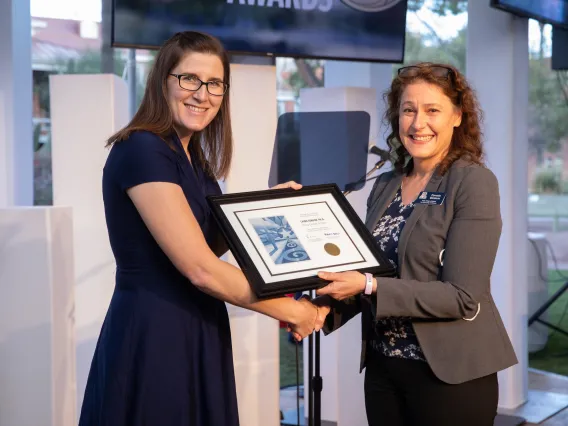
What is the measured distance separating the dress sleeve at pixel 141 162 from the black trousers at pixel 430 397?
31.2 inches

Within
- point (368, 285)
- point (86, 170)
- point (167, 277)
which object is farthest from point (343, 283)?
point (86, 170)

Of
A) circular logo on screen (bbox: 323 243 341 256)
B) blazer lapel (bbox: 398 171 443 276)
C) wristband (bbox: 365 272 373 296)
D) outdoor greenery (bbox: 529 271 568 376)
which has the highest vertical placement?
blazer lapel (bbox: 398 171 443 276)

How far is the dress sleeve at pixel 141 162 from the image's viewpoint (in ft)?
5.91

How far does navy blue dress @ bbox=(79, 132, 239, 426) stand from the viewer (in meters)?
1.85

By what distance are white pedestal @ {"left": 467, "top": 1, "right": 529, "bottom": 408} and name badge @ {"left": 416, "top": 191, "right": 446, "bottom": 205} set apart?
2.63m

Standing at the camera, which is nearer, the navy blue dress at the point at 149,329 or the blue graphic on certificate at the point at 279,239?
the navy blue dress at the point at 149,329

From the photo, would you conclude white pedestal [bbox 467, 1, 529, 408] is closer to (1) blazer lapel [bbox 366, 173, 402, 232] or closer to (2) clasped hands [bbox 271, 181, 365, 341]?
(1) blazer lapel [bbox 366, 173, 402, 232]

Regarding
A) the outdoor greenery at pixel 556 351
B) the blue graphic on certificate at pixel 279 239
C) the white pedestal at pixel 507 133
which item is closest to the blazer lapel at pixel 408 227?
the blue graphic on certificate at pixel 279 239

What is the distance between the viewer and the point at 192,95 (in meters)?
1.97

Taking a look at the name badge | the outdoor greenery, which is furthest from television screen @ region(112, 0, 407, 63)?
the outdoor greenery

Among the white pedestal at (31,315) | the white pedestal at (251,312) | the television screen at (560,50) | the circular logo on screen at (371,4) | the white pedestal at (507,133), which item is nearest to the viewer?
the white pedestal at (31,315)

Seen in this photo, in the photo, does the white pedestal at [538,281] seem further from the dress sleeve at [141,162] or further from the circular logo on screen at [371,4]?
the dress sleeve at [141,162]

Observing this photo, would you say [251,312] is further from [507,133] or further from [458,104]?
[507,133]

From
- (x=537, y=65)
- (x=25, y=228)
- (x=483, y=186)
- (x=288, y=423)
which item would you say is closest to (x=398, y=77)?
(x=483, y=186)
